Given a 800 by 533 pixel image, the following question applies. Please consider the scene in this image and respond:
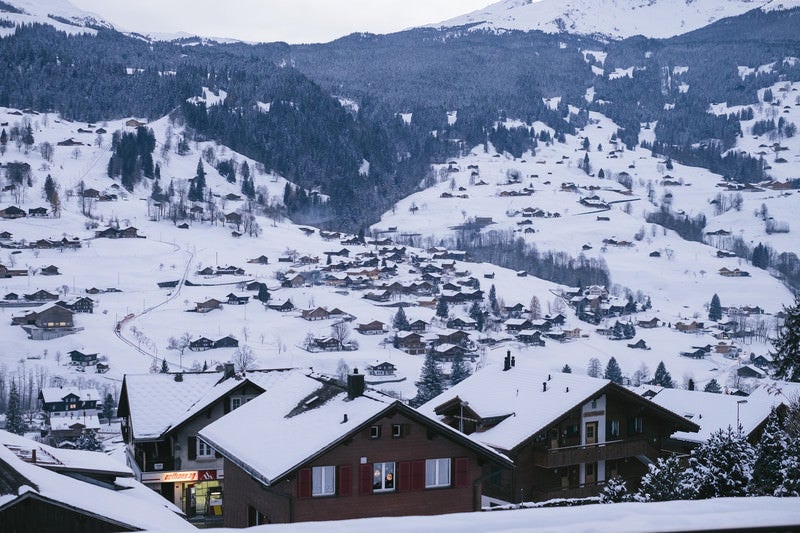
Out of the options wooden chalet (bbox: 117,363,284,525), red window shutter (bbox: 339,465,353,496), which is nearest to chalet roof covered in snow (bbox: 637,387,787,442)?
wooden chalet (bbox: 117,363,284,525)

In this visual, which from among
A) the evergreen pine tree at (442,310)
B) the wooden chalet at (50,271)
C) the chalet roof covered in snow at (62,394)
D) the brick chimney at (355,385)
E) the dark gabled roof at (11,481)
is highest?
the dark gabled roof at (11,481)

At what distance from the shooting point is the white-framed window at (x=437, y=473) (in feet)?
59.0

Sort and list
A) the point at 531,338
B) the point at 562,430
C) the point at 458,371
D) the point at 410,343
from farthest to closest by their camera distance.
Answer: the point at 531,338
the point at 410,343
the point at 458,371
the point at 562,430

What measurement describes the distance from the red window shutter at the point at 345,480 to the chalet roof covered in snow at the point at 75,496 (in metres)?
2.92

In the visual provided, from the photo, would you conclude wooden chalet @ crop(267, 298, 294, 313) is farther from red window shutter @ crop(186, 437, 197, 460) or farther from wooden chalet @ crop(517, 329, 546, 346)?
red window shutter @ crop(186, 437, 197, 460)

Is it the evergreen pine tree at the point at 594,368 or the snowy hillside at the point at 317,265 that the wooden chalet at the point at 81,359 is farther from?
the evergreen pine tree at the point at 594,368

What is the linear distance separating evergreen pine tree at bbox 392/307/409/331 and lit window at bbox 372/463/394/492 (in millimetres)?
65768

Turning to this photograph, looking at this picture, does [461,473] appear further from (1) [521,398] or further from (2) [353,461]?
(1) [521,398]

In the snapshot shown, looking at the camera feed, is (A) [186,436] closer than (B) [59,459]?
No

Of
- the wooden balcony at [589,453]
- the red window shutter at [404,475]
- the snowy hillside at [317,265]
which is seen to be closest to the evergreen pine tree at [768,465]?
the red window shutter at [404,475]

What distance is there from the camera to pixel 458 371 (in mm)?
66000

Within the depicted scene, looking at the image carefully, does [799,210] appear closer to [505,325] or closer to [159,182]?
[505,325]

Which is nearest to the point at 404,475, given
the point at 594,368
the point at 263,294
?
the point at 594,368

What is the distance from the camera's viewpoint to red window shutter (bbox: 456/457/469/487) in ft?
59.8
